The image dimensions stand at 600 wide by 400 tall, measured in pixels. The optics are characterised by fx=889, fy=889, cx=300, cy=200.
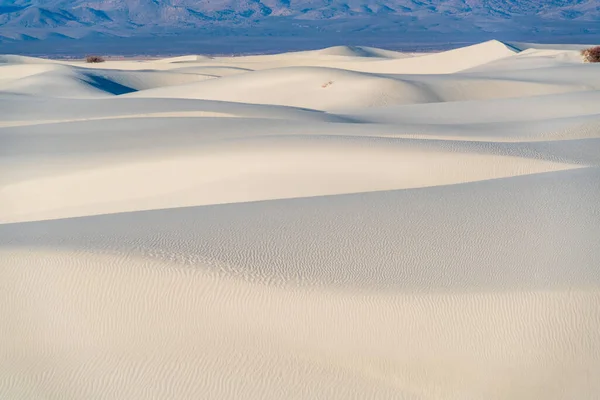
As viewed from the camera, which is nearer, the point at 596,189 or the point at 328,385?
the point at 328,385

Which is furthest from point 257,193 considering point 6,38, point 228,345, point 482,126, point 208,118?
point 6,38

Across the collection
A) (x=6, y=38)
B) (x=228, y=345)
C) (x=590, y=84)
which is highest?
(x=228, y=345)

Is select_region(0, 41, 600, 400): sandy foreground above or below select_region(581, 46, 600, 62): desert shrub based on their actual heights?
above

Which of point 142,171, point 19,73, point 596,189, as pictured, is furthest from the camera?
point 19,73

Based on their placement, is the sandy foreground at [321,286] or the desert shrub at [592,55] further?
the desert shrub at [592,55]

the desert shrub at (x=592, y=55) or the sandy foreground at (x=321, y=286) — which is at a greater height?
Answer: the sandy foreground at (x=321, y=286)

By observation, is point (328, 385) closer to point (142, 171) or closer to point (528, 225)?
point (528, 225)

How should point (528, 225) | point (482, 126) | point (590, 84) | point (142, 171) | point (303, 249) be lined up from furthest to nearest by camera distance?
point (590, 84), point (482, 126), point (142, 171), point (528, 225), point (303, 249)

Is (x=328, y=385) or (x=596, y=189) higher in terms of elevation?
(x=596, y=189)

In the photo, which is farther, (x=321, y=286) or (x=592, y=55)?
(x=592, y=55)

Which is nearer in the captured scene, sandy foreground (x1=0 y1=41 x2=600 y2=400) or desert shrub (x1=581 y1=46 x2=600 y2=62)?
sandy foreground (x1=0 y1=41 x2=600 y2=400)

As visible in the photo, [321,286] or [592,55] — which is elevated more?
[321,286]
